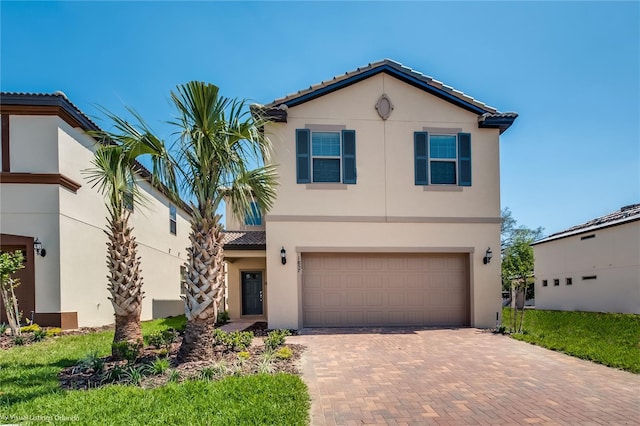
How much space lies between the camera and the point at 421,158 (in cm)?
1175

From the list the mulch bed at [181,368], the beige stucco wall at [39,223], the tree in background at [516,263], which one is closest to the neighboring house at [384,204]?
the tree in background at [516,263]

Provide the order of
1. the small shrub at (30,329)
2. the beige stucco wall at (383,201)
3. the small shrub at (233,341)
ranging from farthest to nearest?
the beige stucco wall at (383,201), the small shrub at (30,329), the small shrub at (233,341)

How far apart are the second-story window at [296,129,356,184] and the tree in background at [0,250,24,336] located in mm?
7885

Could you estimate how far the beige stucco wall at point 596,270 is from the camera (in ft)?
46.8

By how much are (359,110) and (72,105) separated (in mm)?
8849

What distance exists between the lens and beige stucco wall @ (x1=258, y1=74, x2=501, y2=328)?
1135cm

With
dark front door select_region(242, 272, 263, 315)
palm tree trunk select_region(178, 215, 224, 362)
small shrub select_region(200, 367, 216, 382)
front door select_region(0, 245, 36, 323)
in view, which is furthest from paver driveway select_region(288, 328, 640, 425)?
front door select_region(0, 245, 36, 323)

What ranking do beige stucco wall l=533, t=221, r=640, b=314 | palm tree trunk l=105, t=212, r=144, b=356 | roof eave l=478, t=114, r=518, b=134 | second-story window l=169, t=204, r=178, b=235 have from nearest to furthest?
1. palm tree trunk l=105, t=212, r=144, b=356
2. roof eave l=478, t=114, r=518, b=134
3. beige stucco wall l=533, t=221, r=640, b=314
4. second-story window l=169, t=204, r=178, b=235

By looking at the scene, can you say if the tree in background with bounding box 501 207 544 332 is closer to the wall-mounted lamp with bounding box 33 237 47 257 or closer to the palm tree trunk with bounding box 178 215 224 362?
the palm tree trunk with bounding box 178 215 224 362

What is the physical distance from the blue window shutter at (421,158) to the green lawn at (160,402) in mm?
7810

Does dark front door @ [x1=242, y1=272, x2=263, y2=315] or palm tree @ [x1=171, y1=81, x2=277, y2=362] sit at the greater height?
palm tree @ [x1=171, y1=81, x2=277, y2=362]

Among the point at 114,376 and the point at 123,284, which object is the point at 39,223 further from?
the point at 114,376

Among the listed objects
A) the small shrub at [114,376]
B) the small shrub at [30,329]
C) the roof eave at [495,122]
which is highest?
the roof eave at [495,122]

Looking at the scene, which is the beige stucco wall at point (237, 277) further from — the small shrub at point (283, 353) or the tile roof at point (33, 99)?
the tile roof at point (33, 99)
